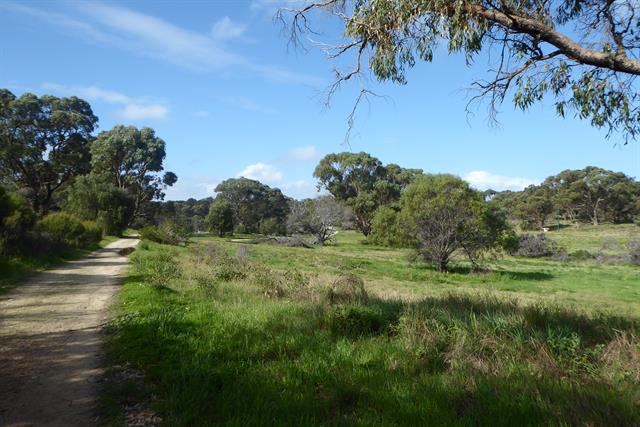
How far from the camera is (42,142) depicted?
50531 mm

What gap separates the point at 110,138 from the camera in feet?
185

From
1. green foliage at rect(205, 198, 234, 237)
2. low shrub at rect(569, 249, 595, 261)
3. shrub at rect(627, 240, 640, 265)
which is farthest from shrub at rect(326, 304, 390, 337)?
green foliage at rect(205, 198, 234, 237)

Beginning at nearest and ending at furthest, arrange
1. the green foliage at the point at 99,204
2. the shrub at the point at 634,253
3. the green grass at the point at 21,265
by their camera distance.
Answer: the green grass at the point at 21,265
the green foliage at the point at 99,204
the shrub at the point at 634,253

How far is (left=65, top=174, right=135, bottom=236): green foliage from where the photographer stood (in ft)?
144

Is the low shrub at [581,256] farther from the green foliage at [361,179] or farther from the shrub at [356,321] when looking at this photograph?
the shrub at [356,321]

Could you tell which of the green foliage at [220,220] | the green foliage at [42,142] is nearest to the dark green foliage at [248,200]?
the green foliage at [220,220]

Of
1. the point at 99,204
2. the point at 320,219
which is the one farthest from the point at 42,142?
the point at 320,219

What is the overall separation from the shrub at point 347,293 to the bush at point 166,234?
3183 cm

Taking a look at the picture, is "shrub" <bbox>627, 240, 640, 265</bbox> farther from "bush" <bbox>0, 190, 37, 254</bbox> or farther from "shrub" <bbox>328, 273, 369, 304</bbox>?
"bush" <bbox>0, 190, 37, 254</bbox>

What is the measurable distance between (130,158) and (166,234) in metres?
24.2

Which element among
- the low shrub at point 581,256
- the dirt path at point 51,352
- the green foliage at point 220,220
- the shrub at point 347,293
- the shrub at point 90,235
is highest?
the green foliage at point 220,220

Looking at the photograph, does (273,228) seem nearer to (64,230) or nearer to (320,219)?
(320,219)

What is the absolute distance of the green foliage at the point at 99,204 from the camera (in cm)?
4391

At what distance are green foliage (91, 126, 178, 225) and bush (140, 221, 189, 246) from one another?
1398 centimetres
